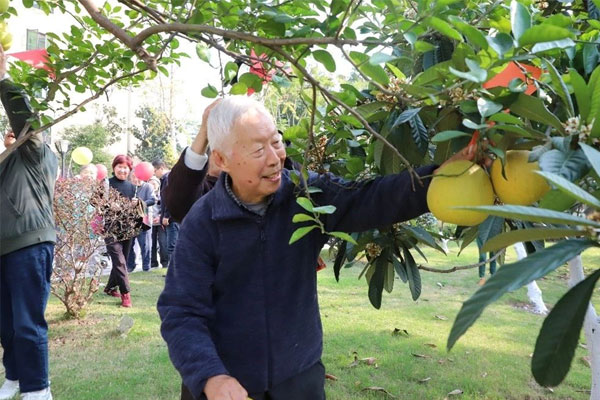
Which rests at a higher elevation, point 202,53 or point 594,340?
point 202,53

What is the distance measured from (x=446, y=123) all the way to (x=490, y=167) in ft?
0.59

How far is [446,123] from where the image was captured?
122 centimetres

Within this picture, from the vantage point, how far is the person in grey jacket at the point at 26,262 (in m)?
2.83

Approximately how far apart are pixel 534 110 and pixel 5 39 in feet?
8.66

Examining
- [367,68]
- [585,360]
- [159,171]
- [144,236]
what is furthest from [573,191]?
[159,171]

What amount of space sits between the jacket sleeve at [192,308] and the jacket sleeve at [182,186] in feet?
0.98

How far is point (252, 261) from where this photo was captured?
5.03ft

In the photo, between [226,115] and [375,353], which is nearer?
[226,115]

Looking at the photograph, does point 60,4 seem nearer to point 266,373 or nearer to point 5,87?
point 5,87

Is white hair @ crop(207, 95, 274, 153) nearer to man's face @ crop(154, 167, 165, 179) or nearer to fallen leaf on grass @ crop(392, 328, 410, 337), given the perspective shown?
fallen leaf on grass @ crop(392, 328, 410, 337)

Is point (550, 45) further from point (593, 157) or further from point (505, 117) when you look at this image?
point (593, 157)

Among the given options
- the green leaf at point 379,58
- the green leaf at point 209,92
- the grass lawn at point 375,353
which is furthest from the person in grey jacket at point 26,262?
the green leaf at point 379,58

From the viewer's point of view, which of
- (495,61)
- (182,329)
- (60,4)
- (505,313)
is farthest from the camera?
(505,313)

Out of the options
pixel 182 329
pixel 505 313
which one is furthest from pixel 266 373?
pixel 505 313
